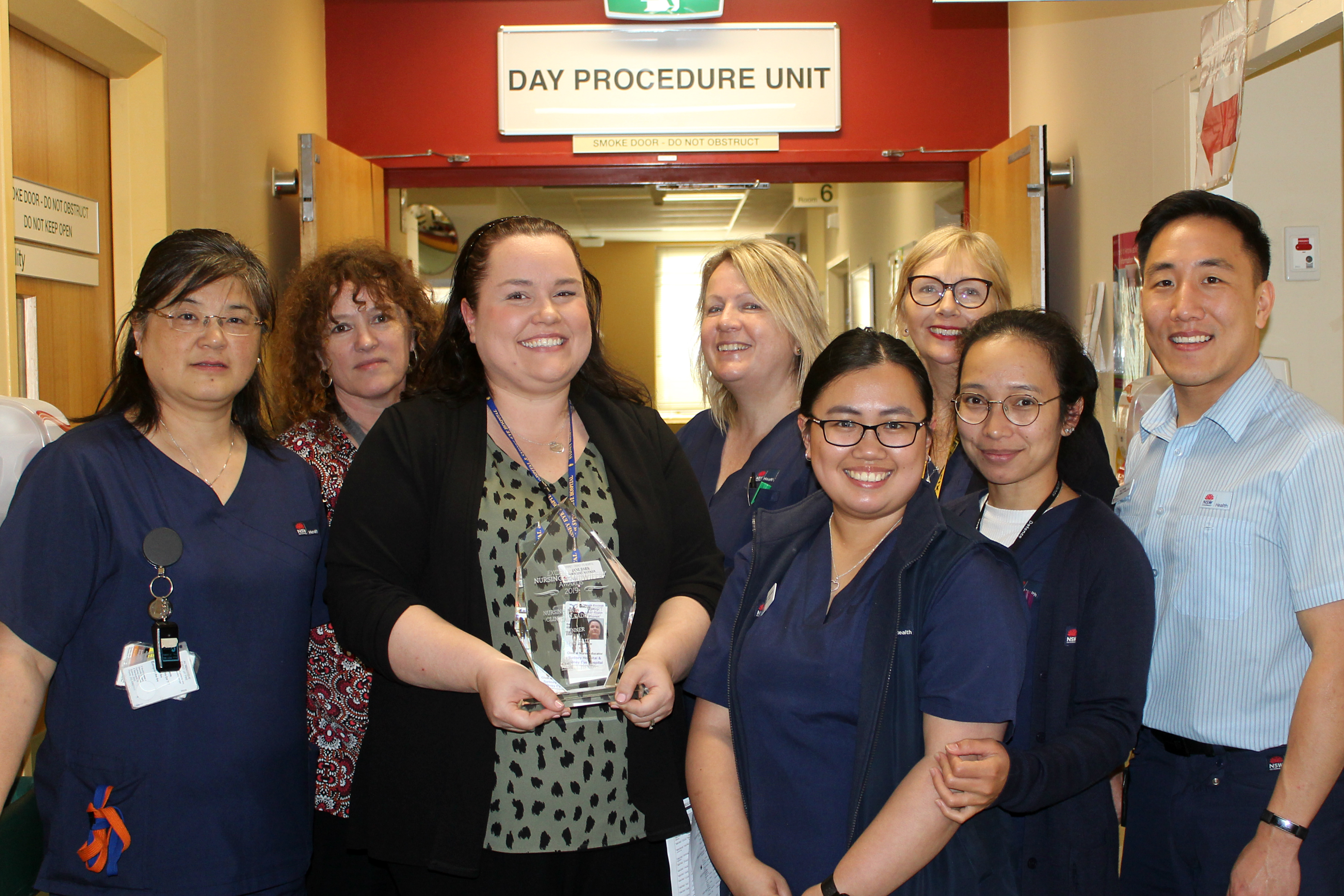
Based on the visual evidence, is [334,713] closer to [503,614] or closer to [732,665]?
[503,614]

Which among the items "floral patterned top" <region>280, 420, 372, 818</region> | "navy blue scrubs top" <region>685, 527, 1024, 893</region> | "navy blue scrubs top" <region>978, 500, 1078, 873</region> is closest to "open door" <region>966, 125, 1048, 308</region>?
"navy blue scrubs top" <region>978, 500, 1078, 873</region>

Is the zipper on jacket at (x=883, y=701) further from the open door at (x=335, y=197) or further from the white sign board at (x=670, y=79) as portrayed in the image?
the white sign board at (x=670, y=79)

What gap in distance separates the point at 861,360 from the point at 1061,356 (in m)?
0.43

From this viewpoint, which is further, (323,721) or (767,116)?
(767,116)

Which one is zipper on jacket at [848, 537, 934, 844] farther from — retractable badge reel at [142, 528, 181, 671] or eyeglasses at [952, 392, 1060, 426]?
retractable badge reel at [142, 528, 181, 671]

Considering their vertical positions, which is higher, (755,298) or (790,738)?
(755,298)

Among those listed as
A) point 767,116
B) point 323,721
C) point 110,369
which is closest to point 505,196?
point 767,116

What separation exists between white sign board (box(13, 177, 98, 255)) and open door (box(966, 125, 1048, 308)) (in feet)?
10.9

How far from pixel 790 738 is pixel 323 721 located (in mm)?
982

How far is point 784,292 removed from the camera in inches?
94.8

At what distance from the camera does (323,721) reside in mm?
1948

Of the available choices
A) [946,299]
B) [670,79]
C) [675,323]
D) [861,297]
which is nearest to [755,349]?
[946,299]

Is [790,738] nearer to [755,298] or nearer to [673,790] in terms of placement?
[673,790]

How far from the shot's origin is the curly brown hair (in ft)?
7.50
